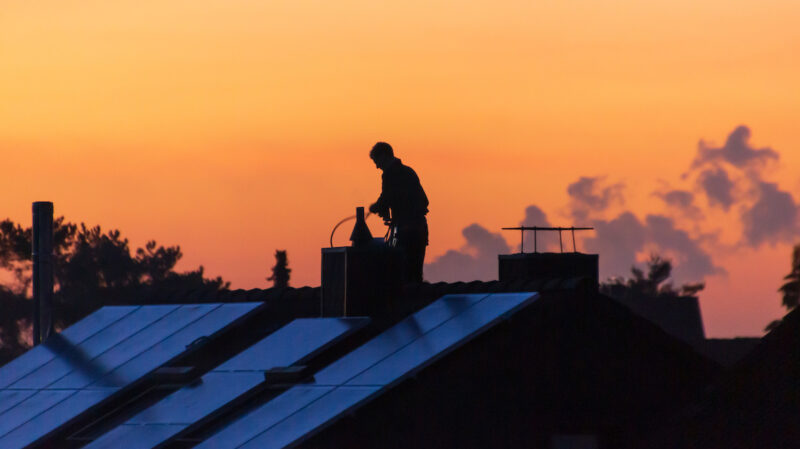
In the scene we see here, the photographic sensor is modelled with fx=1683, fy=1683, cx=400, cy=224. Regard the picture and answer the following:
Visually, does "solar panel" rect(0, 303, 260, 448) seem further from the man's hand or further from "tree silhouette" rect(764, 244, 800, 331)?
"tree silhouette" rect(764, 244, 800, 331)

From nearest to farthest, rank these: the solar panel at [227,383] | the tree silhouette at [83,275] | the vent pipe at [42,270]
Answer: the solar panel at [227,383]
the vent pipe at [42,270]
the tree silhouette at [83,275]

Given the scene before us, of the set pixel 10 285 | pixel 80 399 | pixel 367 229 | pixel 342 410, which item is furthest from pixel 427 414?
pixel 10 285

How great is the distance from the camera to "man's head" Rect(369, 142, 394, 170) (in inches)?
1121

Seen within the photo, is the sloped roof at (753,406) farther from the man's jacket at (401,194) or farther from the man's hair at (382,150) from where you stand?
the man's hair at (382,150)

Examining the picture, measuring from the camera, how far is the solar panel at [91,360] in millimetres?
26812

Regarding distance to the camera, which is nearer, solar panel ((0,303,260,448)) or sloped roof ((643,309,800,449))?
sloped roof ((643,309,800,449))

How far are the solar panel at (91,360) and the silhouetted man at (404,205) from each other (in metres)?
2.70

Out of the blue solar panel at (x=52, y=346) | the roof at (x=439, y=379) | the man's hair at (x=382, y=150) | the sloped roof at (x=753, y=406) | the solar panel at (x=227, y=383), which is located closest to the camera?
the roof at (x=439, y=379)

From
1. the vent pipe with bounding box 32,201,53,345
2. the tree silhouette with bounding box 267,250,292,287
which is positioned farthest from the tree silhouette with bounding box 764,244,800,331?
the vent pipe with bounding box 32,201,53,345

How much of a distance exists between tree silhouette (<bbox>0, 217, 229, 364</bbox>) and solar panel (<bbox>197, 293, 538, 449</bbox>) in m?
71.1

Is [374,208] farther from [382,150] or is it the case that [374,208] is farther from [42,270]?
[42,270]

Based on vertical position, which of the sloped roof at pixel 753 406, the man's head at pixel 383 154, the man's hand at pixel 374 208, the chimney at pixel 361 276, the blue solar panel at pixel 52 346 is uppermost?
the man's head at pixel 383 154

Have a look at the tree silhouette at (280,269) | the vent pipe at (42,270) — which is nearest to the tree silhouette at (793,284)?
the tree silhouette at (280,269)

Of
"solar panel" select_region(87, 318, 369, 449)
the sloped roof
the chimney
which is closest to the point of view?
the sloped roof
